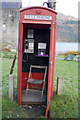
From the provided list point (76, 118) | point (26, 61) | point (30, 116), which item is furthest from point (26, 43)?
point (76, 118)

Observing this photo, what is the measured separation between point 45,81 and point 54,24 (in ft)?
7.01

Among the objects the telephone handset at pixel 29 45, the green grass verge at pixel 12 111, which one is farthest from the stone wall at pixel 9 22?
the green grass verge at pixel 12 111

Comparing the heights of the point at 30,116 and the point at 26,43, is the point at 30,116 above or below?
below

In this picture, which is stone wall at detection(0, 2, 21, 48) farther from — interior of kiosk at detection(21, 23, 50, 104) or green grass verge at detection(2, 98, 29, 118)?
green grass verge at detection(2, 98, 29, 118)

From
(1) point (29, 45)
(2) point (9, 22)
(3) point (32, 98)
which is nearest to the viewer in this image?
(3) point (32, 98)

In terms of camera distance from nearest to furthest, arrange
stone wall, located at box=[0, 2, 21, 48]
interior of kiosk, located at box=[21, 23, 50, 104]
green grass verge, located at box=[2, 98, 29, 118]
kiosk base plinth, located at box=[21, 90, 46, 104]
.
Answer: green grass verge, located at box=[2, 98, 29, 118] → kiosk base plinth, located at box=[21, 90, 46, 104] → interior of kiosk, located at box=[21, 23, 50, 104] → stone wall, located at box=[0, 2, 21, 48]

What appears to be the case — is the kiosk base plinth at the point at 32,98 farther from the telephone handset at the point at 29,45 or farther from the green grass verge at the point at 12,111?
the telephone handset at the point at 29,45

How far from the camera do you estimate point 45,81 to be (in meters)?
5.35

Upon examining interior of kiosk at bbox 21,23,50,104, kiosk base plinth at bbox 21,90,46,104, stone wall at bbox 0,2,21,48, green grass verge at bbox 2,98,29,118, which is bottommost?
green grass verge at bbox 2,98,29,118

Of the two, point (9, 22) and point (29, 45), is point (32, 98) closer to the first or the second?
point (29, 45)

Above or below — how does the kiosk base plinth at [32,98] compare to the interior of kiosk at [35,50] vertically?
below

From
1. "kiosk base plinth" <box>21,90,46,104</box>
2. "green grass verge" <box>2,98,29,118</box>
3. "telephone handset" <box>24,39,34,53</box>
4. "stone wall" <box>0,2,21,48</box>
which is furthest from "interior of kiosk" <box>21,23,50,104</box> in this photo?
"stone wall" <box>0,2,21,48</box>

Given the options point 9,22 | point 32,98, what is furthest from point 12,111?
point 9,22

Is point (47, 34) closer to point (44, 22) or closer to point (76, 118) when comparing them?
point (44, 22)
